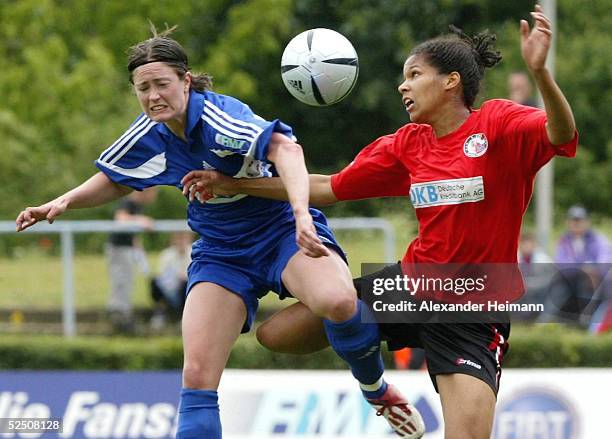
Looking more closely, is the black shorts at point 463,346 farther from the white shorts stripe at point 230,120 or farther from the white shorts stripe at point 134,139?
the white shorts stripe at point 134,139

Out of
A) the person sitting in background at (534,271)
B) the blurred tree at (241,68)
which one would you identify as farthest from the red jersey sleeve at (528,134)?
the blurred tree at (241,68)

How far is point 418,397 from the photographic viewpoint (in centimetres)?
873

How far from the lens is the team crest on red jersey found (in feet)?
17.9

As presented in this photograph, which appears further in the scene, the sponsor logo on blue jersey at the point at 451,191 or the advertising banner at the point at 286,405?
the advertising banner at the point at 286,405

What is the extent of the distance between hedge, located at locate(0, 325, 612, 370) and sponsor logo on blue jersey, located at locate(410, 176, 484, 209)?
16.5ft

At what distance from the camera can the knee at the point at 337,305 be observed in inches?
213

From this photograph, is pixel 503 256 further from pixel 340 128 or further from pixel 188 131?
pixel 340 128

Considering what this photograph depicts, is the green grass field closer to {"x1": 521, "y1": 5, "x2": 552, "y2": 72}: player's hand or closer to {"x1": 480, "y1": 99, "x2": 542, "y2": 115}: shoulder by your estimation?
{"x1": 480, "y1": 99, "x2": 542, "y2": 115}: shoulder

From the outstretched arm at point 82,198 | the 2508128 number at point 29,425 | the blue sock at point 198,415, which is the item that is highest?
the outstretched arm at point 82,198

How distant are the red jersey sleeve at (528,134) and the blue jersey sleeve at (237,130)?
36.4 inches

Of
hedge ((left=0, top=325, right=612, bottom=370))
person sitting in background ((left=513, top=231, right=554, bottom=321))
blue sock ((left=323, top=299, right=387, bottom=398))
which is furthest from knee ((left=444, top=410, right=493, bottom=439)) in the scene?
hedge ((left=0, top=325, right=612, bottom=370))

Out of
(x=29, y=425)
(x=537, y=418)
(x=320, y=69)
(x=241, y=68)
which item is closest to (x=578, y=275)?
(x=537, y=418)

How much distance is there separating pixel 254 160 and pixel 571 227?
20.9 feet

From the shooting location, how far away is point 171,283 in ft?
37.2
